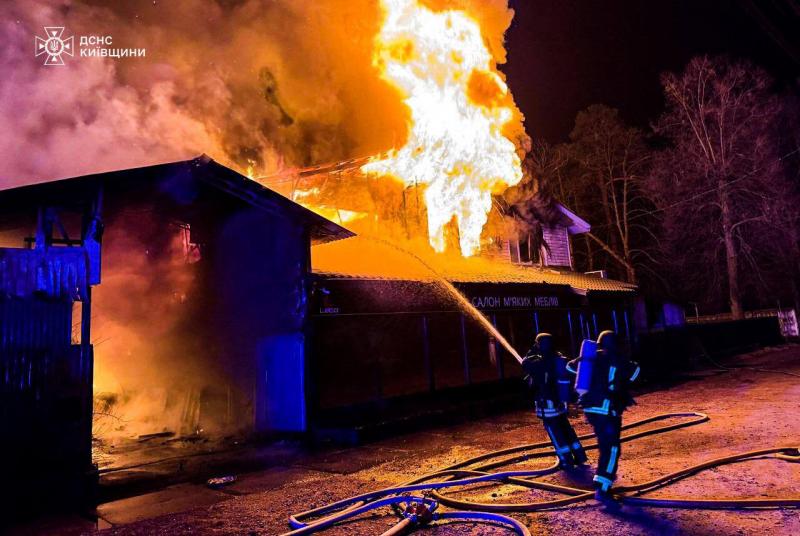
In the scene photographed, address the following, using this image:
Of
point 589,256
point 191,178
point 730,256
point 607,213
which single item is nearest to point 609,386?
point 191,178

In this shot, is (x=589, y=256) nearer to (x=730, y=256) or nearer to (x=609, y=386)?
(x=730, y=256)

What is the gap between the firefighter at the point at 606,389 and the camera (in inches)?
241

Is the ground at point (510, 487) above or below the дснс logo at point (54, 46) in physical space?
below

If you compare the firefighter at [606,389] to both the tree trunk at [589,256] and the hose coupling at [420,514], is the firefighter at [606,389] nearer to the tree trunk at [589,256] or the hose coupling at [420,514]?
the hose coupling at [420,514]

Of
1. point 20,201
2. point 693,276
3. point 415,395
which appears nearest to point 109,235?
point 20,201

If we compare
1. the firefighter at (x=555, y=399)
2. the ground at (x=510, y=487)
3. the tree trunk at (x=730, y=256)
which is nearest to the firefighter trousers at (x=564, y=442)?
the firefighter at (x=555, y=399)

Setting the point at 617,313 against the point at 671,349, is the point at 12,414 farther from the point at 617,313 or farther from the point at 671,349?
the point at 671,349

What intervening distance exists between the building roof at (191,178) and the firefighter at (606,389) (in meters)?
6.76

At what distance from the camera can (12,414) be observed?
7145 mm

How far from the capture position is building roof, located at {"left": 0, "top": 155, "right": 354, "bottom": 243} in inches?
304

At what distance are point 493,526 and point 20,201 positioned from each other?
26.4 feet

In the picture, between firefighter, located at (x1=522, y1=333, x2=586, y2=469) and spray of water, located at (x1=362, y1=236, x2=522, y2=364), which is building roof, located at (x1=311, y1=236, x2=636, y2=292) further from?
firefighter, located at (x1=522, y1=333, x2=586, y2=469)

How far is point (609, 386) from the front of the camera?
6.19m

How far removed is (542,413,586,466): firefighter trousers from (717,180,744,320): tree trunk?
2772 centimetres
